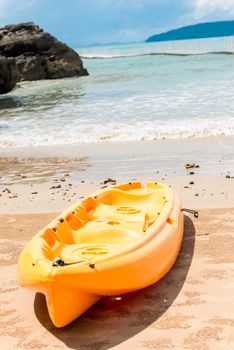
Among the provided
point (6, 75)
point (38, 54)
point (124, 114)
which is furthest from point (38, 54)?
point (124, 114)

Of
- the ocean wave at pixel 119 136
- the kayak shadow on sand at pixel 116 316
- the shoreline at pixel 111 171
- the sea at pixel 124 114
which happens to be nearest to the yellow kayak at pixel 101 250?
the kayak shadow on sand at pixel 116 316

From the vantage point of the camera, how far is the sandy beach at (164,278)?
10.2 ft

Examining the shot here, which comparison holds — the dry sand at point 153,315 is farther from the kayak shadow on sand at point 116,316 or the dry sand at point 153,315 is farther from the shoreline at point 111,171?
the shoreline at point 111,171

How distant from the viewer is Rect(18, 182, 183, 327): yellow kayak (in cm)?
305

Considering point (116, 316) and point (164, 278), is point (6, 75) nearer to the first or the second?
point (164, 278)

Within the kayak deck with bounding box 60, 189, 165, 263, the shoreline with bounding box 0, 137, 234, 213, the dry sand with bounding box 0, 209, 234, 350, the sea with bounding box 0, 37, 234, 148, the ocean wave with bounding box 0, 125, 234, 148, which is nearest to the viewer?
the dry sand with bounding box 0, 209, 234, 350

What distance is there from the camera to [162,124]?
1087cm

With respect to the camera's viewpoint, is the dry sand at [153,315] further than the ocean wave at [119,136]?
No

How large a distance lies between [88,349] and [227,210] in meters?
2.76

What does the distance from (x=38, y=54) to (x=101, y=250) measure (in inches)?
1077

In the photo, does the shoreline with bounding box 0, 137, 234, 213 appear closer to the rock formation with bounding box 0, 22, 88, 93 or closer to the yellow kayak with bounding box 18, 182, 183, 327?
the yellow kayak with bounding box 18, 182, 183, 327

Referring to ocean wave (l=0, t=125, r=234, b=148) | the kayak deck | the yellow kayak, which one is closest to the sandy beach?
the yellow kayak

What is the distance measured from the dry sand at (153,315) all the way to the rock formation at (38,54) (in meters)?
26.2

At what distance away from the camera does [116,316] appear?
334 cm
